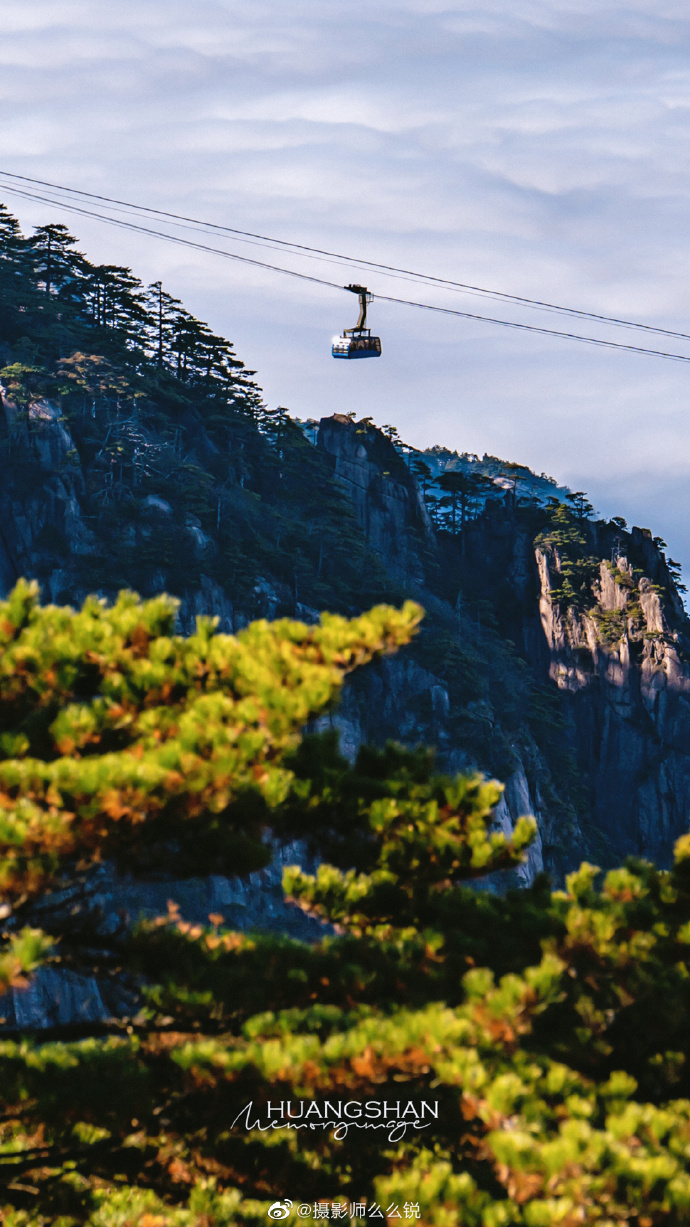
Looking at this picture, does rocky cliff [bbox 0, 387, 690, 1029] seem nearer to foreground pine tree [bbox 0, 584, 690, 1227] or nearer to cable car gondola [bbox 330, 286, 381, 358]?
cable car gondola [bbox 330, 286, 381, 358]

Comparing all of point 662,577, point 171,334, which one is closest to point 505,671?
point 662,577

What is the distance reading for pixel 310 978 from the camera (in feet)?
23.5

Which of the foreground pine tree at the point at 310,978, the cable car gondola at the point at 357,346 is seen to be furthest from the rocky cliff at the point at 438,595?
Answer: the foreground pine tree at the point at 310,978

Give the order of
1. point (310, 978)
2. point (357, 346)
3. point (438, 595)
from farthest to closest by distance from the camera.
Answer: point (438, 595)
point (357, 346)
point (310, 978)

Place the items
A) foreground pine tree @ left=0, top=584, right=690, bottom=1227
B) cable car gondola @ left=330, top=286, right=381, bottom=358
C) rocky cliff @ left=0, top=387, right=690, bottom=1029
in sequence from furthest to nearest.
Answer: rocky cliff @ left=0, top=387, right=690, bottom=1029
cable car gondola @ left=330, top=286, right=381, bottom=358
foreground pine tree @ left=0, top=584, right=690, bottom=1227

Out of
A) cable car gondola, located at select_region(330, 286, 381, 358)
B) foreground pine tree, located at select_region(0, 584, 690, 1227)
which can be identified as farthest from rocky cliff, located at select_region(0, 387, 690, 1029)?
foreground pine tree, located at select_region(0, 584, 690, 1227)

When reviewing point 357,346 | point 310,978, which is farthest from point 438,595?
point 310,978

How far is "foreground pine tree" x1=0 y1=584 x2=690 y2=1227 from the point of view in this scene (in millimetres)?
5805

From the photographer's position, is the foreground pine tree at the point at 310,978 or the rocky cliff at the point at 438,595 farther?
the rocky cliff at the point at 438,595

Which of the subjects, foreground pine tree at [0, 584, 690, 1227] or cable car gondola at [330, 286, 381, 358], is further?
cable car gondola at [330, 286, 381, 358]

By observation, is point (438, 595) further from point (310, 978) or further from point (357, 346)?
point (310, 978)

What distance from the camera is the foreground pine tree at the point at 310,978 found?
19.0 ft

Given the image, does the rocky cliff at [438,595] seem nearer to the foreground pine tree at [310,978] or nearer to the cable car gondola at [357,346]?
the cable car gondola at [357,346]

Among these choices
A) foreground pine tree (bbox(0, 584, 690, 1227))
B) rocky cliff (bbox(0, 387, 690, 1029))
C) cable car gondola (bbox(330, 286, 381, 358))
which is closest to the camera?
foreground pine tree (bbox(0, 584, 690, 1227))
